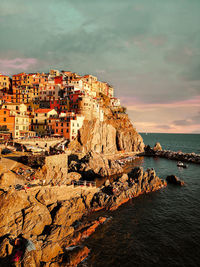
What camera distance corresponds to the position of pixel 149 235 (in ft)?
87.8

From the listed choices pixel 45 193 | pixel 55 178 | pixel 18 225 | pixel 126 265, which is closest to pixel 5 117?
pixel 55 178

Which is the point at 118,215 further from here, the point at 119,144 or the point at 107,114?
the point at 107,114

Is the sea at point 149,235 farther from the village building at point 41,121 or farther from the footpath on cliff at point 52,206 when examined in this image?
the village building at point 41,121

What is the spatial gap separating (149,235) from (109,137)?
6712 cm

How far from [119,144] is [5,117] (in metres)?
61.8

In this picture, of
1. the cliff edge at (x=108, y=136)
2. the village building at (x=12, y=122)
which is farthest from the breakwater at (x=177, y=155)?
the village building at (x=12, y=122)

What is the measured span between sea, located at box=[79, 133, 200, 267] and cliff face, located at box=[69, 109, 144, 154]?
44989 millimetres

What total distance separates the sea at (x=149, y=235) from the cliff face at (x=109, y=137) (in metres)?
45.0

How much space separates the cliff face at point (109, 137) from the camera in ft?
265

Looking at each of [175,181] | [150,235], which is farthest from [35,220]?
[175,181]

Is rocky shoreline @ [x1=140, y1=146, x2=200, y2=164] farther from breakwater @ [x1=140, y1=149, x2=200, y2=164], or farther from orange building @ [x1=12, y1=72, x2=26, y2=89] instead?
orange building @ [x1=12, y1=72, x2=26, y2=89]

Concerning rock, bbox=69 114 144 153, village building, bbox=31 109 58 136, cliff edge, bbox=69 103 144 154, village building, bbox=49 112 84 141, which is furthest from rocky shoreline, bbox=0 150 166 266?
village building, bbox=31 109 58 136

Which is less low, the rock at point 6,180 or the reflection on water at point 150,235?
the rock at point 6,180

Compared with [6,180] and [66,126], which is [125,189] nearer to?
[6,180]
